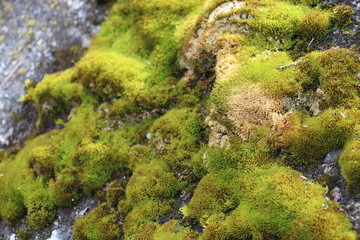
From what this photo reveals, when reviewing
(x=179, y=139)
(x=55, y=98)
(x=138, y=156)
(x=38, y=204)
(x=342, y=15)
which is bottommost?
(x=38, y=204)

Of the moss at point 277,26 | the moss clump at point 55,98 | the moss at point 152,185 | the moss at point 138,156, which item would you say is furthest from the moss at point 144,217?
the moss at point 277,26

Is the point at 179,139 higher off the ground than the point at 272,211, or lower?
higher

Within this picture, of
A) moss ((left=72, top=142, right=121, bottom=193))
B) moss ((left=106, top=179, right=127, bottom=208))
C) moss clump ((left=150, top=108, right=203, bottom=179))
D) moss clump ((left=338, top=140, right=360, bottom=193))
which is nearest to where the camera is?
moss clump ((left=338, top=140, right=360, bottom=193))

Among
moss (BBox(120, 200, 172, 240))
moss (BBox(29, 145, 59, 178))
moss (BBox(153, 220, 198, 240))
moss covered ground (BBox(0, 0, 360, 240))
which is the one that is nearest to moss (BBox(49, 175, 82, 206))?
moss covered ground (BBox(0, 0, 360, 240))

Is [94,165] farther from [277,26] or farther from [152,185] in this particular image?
[277,26]

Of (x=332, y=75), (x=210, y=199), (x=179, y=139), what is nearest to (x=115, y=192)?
(x=179, y=139)

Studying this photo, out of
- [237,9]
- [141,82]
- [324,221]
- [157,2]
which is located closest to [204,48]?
[237,9]

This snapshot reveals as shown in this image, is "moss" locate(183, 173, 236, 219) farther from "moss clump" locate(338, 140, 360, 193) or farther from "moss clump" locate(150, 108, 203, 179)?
"moss clump" locate(338, 140, 360, 193)

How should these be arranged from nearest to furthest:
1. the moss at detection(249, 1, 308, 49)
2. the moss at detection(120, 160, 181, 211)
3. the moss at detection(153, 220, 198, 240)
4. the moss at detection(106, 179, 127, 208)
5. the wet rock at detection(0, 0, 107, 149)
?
the moss at detection(153, 220, 198, 240)
the moss at detection(120, 160, 181, 211)
the moss at detection(249, 1, 308, 49)
the moss at detection(106, 179, 127, 208)
the wet rock at detection(0, 0, 107, 149)
